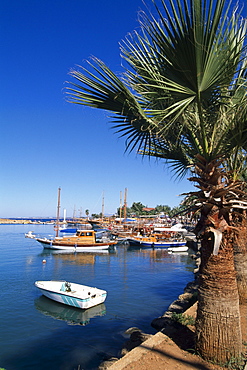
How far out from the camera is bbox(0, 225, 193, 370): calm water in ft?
28.9

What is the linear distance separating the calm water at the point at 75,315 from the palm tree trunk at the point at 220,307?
479 cm

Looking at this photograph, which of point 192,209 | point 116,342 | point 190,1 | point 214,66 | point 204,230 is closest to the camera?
point 190,1

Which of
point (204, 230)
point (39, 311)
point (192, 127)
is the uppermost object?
point (192, 127)

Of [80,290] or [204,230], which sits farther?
[80,290]

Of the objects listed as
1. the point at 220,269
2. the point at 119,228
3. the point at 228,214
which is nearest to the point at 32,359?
the point at 220,269

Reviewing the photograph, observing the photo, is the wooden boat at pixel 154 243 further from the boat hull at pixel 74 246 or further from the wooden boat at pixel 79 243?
the boat hull at pixel 74 246

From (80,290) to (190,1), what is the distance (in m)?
13.4

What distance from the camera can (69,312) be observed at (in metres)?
13.0

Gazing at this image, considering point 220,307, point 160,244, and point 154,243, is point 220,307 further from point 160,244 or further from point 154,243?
point 160,244

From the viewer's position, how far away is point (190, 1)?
10.6ft

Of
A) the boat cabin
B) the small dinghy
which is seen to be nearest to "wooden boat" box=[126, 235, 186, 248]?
the boat cabin

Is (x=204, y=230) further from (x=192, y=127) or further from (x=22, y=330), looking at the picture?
(x=22, y=330)

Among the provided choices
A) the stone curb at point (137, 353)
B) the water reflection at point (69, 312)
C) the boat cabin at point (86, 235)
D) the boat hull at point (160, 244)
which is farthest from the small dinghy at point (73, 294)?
the boat hull at point (160, 244)

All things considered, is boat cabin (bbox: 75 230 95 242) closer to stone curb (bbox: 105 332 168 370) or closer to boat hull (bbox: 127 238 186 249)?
boat hull (bbox: 127 238 186 249)
